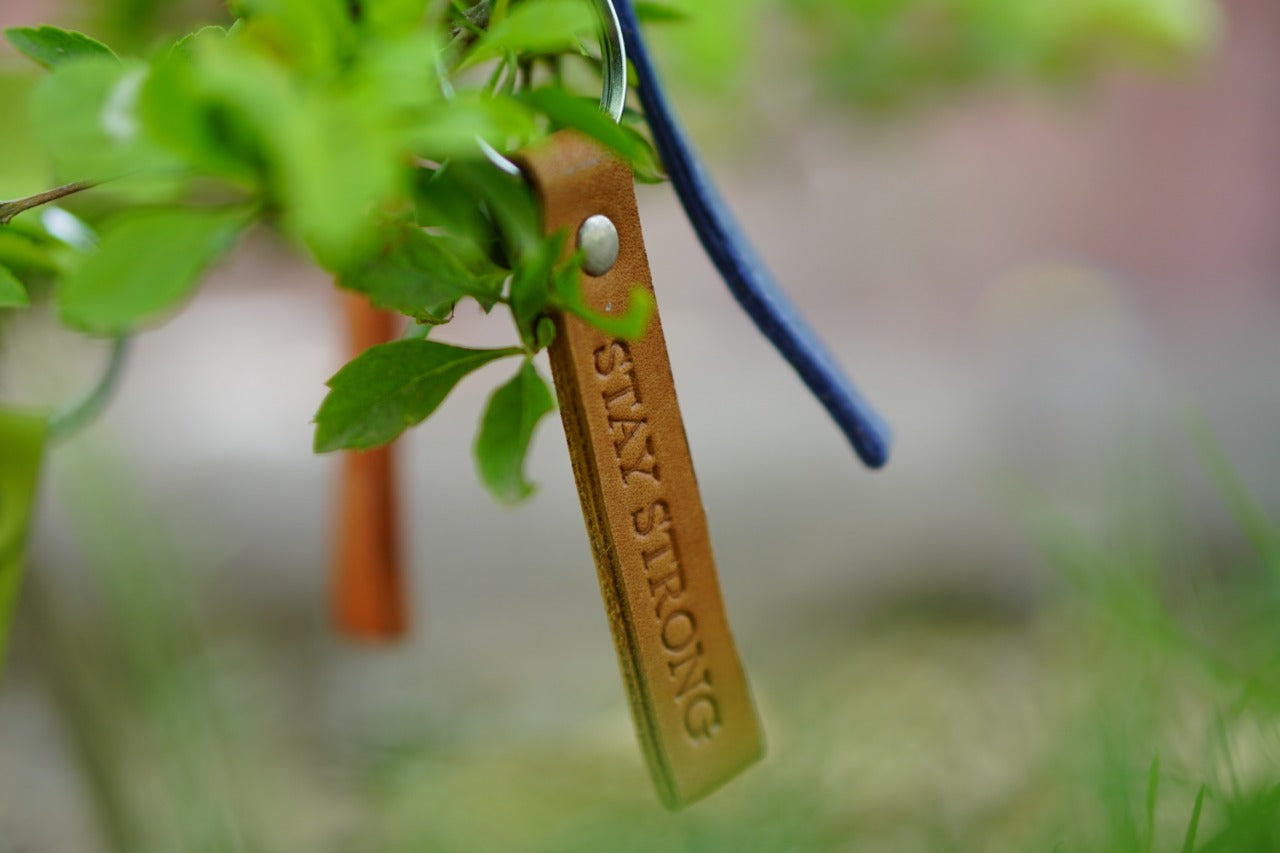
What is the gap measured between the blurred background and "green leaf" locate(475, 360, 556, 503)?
0.11 meters

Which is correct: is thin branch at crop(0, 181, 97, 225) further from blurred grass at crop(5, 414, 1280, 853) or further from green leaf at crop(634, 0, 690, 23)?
blurred grass at crop(5, 414, 1280, 853)

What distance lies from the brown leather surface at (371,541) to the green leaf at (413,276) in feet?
0.74

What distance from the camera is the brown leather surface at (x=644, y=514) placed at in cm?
15

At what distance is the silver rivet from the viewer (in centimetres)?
15

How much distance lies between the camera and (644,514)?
168mm

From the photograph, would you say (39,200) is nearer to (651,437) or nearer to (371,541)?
(651,437)

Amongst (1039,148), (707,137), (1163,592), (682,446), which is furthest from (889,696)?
(1039,148)

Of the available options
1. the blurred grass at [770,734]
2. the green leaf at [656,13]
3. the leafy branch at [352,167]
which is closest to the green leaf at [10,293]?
the leafy branch at [352,167]

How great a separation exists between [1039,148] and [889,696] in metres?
0.73

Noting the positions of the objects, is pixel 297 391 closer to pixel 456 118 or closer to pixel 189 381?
pixel 189 381

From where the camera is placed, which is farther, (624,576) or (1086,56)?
(1086,56)

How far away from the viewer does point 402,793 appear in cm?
42

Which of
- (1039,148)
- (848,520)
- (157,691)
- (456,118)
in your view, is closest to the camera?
(456,118)

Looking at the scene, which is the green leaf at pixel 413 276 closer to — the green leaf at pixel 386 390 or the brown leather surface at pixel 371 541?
the green leaf at pixel 386 390
